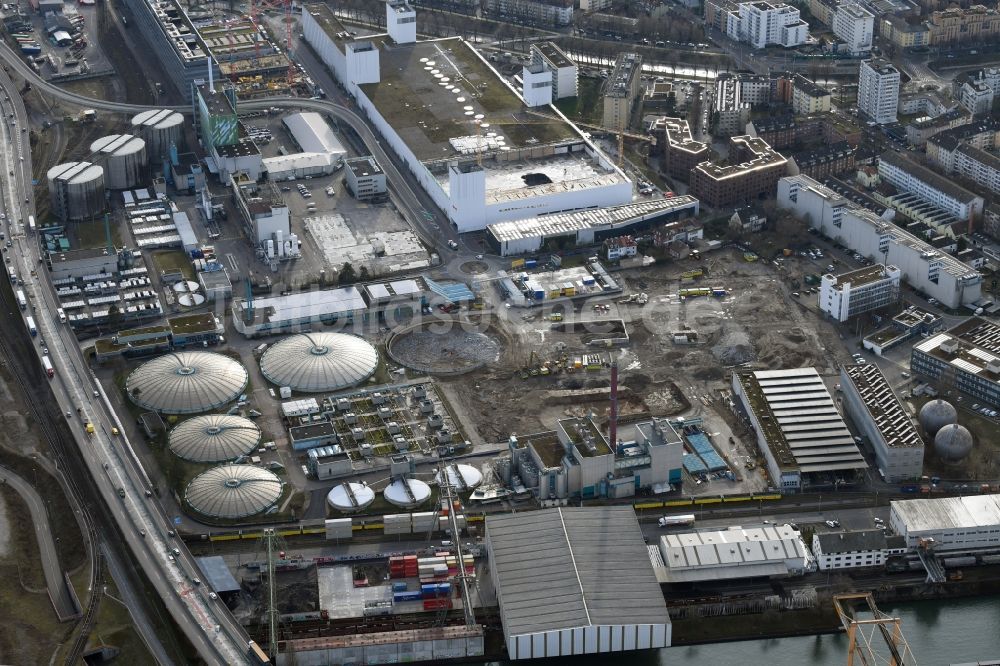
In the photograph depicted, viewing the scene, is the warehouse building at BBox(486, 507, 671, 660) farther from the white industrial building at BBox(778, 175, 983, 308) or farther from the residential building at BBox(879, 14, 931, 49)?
the residential building at BBox(879, 14, 931, 49)

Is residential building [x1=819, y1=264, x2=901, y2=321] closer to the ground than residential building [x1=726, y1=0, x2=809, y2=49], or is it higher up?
closer to the ground

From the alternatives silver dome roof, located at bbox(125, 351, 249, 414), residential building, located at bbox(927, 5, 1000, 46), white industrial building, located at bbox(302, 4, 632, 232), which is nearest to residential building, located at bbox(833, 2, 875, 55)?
residential building, located at bbox(927, 5, 1000, 46)

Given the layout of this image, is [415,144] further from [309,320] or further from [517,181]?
[309,320]

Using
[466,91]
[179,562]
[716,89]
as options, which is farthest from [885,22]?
[179,562]

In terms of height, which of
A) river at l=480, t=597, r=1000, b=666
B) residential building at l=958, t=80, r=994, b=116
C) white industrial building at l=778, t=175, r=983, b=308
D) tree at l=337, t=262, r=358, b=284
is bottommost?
river at l=480, t=597, r=1000, b=666

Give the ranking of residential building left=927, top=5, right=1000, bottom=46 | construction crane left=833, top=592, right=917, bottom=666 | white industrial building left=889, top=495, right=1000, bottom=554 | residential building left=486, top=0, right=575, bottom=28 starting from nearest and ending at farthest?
construction crane left=833, top=592, right=917, bottom=666 < white industrial building left=889, top=495, right=1000, bottom=554 < residential building left=927, top=5, right=1000, bottom=46 < residential building left=486, top=0, right=575, bottom=28

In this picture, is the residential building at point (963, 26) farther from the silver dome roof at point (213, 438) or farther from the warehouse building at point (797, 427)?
the silver dome roof at point (213, 438)

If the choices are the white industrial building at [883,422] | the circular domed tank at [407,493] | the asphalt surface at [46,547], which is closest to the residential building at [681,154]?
the white industrial building at [883,422]
